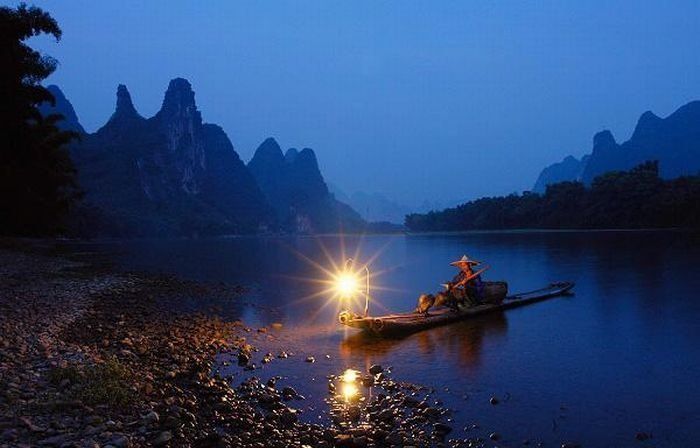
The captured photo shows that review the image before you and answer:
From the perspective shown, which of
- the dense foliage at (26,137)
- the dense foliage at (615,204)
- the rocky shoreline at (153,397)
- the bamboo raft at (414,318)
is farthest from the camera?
the dense foliage at (615,204)

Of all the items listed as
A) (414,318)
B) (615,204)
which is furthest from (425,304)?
(615,204)

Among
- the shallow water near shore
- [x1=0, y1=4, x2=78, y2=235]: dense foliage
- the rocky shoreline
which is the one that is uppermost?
[x1=0, y1=4, x2=78, y2=235]: dense foliage

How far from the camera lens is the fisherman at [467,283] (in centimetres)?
2553

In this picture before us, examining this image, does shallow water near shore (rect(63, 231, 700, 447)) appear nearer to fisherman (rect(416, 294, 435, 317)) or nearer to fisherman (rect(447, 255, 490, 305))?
fisherman (rect(416, 294, 435, 317))

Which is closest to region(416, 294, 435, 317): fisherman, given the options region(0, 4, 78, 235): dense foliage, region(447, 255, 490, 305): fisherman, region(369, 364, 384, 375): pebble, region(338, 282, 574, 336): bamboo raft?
region(338, 282, 574, 336): bamboo raft

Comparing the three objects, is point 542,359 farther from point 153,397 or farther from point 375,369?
point 153,397

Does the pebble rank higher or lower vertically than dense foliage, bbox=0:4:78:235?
lower

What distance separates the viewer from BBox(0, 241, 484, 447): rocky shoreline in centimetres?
902

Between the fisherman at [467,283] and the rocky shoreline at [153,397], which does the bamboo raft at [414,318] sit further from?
the rocky shoreline at [153,397]

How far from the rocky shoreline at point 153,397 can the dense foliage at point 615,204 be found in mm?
118458

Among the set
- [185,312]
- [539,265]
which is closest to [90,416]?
[185,312]

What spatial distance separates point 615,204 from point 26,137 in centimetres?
12233

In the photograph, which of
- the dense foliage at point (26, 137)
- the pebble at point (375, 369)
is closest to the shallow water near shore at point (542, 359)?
the pebble at point (375, 369)

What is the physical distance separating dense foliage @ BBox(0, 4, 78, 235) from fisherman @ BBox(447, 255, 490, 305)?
3039 centimetres
